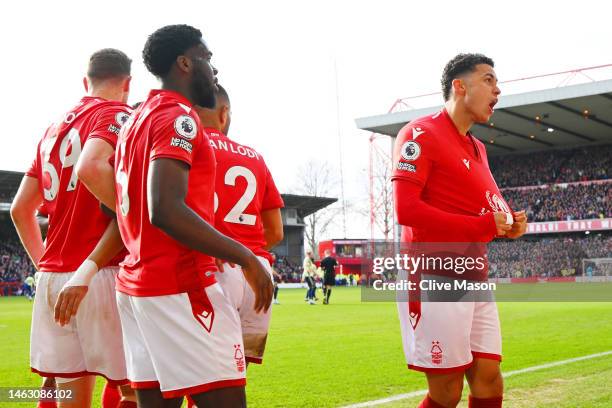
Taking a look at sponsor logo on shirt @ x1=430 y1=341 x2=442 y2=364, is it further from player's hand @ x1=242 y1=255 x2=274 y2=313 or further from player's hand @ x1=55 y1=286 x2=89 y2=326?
player's hand @ x1=55 y1=286 x2=89 y2=326

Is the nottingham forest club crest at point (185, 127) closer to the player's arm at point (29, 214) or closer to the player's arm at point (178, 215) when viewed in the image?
the player's arm at point (178, 215)

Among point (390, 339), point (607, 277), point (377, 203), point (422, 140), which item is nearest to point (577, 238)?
point (607, 277)

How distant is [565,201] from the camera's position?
5022 cm

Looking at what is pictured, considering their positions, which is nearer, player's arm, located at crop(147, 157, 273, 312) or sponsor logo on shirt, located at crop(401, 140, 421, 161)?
player's arm, located at crop(147, 157, 273, 312)

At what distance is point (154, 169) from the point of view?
2494mm

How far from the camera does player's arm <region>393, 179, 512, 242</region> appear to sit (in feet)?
12.0

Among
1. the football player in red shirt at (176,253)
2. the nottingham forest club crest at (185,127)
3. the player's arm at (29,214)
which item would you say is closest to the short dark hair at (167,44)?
the football player in red shirt at (176,253)

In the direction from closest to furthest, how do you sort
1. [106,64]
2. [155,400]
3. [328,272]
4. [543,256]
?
[155,400]
[106,64]
[328,272]
[543,256]

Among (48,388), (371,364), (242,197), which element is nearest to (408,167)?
(242,197)

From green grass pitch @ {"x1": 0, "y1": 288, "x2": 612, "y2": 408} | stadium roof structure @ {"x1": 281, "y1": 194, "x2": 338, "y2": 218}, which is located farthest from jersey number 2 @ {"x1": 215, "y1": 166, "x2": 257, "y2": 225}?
stadium roof structure @ {"x1": 281, "y1": 194, "x2": 338, "y2": 218}

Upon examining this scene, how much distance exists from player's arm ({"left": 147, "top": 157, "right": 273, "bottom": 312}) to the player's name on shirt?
183cm

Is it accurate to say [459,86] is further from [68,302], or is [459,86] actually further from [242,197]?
[68,302]

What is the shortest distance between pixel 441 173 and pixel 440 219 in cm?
32

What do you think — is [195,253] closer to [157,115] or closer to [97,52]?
[157,115]
